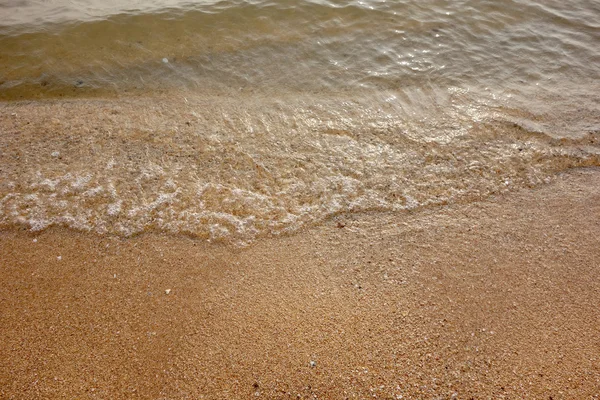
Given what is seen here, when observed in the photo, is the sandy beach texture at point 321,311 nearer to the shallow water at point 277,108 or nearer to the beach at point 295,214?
the beach at point 295,214

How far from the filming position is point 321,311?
2.31 meters

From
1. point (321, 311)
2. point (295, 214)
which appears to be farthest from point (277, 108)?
point (321, 311)

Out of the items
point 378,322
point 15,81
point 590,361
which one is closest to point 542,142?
point 590,361

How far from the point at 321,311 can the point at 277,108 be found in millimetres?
2466

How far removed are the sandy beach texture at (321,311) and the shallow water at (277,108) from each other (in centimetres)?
30

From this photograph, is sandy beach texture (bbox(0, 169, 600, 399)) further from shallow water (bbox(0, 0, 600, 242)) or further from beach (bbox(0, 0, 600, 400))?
shallow water (bbox(0, 0, 600, 242))

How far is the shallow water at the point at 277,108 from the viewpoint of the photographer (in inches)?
120

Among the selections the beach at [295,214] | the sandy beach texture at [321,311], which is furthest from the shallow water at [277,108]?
the sandy beach texture at [321,311]

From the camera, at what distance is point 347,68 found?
471cm

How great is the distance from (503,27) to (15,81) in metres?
6.78

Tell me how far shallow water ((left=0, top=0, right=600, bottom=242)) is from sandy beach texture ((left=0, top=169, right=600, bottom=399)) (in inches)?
11.8

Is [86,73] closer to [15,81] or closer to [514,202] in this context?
[15,81]

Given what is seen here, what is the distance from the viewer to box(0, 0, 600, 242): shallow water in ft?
9.99

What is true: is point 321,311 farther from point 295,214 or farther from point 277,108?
point 277,108
